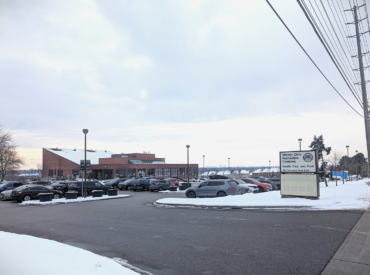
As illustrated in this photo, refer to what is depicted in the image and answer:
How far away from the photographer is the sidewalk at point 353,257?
568 centimetres

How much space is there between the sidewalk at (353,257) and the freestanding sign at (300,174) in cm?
914

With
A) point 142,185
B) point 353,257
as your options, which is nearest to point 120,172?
point 142,185

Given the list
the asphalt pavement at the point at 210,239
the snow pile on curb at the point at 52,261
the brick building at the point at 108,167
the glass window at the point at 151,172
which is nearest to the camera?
the snow pile on curb at the point at 52,261

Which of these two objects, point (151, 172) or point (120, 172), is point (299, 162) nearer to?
point (120, 172)

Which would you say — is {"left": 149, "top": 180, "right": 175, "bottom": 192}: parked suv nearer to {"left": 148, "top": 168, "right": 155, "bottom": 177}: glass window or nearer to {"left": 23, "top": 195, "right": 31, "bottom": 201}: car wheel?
{"left": 23, "top": 195, "right": 31, "bottom": 201}: car wheel

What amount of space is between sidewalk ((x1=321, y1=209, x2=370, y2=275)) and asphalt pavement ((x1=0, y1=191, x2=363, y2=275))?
181 millimetres

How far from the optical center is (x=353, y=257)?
6449 mm

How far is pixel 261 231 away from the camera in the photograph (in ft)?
31.1

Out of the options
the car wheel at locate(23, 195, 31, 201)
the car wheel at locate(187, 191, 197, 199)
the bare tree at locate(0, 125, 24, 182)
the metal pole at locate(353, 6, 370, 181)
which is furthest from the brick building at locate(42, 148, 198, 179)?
the metal pole at locate(353, 6, 370, 181)

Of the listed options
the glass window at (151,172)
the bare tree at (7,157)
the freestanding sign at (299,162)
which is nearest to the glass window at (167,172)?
the glass window at (151,172)

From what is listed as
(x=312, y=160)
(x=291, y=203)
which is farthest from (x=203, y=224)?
(x=312, y=160)

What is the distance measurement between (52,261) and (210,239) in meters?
→ 4.32

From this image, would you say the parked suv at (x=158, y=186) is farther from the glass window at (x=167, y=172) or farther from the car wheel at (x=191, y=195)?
the glass window at (x=167, y=172)

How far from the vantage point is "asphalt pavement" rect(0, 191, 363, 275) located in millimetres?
6219
